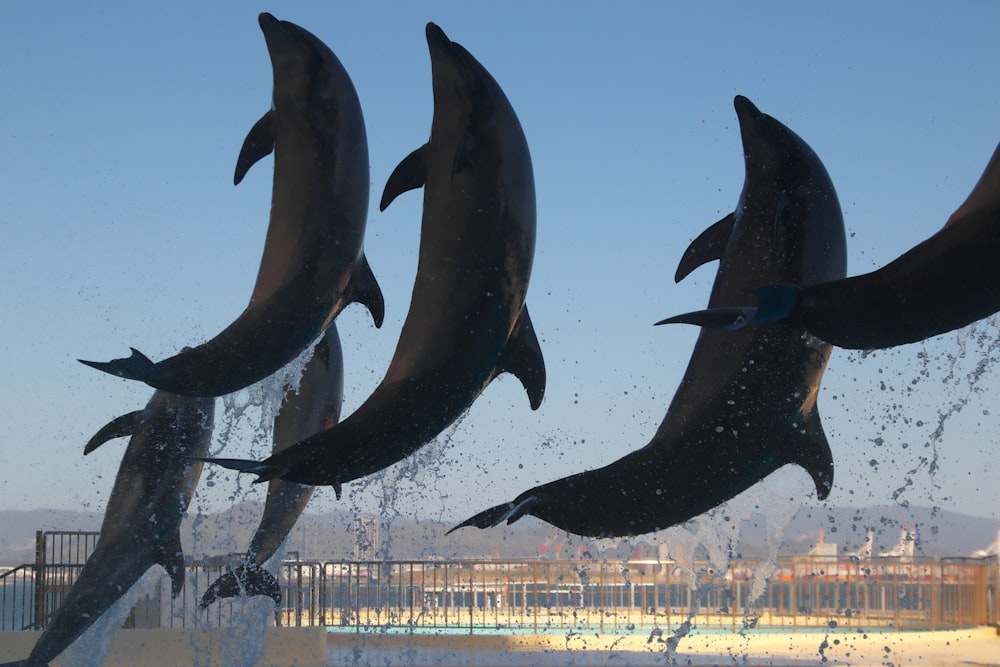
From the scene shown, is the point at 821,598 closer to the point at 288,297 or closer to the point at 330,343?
the point at 330,343

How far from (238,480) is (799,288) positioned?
4972mm

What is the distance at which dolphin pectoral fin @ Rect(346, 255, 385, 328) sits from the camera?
7.41 metres

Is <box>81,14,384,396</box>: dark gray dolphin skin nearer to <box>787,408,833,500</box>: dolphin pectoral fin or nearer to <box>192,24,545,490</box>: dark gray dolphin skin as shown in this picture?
<box>192,24,545,490</box>: dark gray dolphin skin

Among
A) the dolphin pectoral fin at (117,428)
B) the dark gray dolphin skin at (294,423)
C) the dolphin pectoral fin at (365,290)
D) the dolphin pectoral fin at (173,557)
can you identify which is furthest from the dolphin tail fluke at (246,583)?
the dolphin pectoral fin at (365,290)

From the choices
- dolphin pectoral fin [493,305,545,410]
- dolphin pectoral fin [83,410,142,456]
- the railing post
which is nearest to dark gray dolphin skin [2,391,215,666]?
dolphin pectoral fin [83,410,142,456]

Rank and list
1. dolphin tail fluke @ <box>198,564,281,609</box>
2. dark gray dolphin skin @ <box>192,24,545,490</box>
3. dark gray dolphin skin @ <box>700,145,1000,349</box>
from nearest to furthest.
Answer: dark gray dolphin skin @ <box>700,145,1000,349</box>, dark gray dolphin skin @ <box>192,24,545,490</box>, dolphin tail fluke @ <box>198,564,281,609</box>

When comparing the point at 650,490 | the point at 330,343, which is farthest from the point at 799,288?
the point at 330,343

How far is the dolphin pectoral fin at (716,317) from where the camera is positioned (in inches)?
191

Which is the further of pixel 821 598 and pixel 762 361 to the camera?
pixel 821 598

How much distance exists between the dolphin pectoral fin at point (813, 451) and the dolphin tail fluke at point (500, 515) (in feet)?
4.63

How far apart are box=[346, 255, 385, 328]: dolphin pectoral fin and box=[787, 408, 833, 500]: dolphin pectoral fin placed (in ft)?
9.77

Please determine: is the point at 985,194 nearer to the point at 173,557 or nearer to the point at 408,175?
the point at 408,175

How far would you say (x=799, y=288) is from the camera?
195 inches

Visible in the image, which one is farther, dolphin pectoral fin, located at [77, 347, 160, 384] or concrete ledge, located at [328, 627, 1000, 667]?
concrete ledge, located at [328, 627, 1000, 667]
